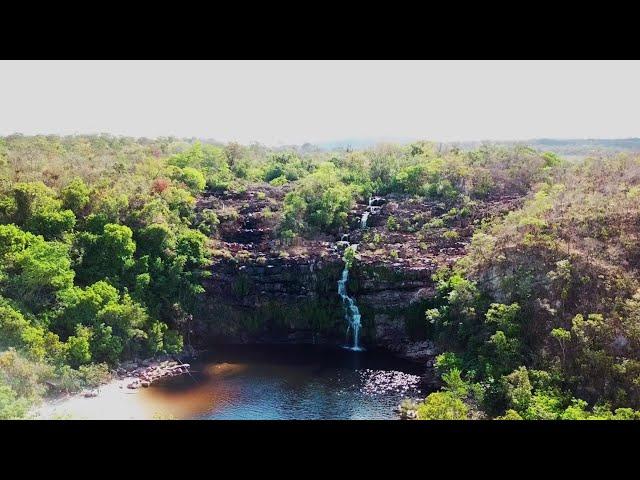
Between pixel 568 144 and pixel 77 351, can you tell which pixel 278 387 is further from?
pixel 568 144

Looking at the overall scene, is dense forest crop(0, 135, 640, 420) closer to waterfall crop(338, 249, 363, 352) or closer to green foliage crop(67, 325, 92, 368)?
green foliage crop(67, 325, 92, 368)

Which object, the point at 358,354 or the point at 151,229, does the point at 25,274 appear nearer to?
the point at 151,229

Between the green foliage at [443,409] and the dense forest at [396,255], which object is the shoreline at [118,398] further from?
the green foliage at [443,409]

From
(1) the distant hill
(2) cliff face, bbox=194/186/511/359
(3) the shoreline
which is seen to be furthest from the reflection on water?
(1) the distant hill

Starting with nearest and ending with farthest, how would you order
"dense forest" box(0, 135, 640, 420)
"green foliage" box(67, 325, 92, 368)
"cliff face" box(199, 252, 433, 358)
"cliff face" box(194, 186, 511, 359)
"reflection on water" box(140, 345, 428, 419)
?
1. "dense forest" box(0, 135, 640, 420)
2. "reflection on water" box(140, 345, 428, 419)
3. "green foliage" box(67, 325, 92, 368)
4. "cliff face" box(194, 186, 511, 359)
5. "cliff face" box(199, 252, 433, 358)

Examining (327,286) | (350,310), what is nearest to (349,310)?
(350,310)

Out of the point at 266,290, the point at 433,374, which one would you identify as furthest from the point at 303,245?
the point at 433,374
